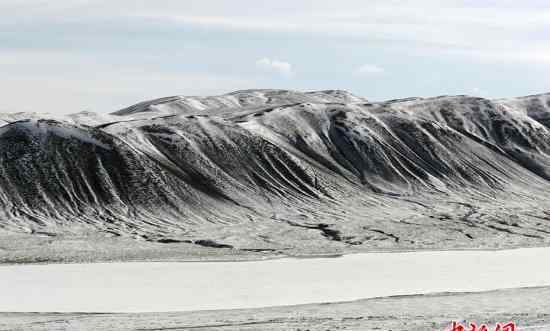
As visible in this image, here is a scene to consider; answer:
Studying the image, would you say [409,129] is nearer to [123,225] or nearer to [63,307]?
[123,225]

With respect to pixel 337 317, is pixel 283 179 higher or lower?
lower

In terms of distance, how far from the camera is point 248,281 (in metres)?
32.1

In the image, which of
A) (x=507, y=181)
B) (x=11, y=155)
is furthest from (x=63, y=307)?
(x=507, y=181)

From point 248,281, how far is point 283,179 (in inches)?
1297

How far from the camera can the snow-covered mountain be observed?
5181cm

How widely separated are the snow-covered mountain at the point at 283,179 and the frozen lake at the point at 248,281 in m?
8.21

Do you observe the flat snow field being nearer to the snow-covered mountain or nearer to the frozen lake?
the frozen lake

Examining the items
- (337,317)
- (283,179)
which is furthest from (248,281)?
(283,179)

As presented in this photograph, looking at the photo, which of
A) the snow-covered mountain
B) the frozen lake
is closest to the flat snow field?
the frozen lake

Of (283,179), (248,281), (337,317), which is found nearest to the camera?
(337,317)

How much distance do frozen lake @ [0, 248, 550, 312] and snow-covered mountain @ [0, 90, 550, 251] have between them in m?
8.21

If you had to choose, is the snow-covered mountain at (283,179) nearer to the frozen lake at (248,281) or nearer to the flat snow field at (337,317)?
the frozen lake at (248,281)

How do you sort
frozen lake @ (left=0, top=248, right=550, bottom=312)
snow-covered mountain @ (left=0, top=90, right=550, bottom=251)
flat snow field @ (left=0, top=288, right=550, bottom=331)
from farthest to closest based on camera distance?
snow-covered mountain @ (left=0, top=90, right=550, bottom=251) < frozen lake @ (left=0, top=248, right=550, bottom=312) < flat snow field @ (left=0, top=288, right=550, bottom=331)

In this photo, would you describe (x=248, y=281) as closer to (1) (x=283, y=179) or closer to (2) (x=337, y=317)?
(2) (x=337, y=317)
